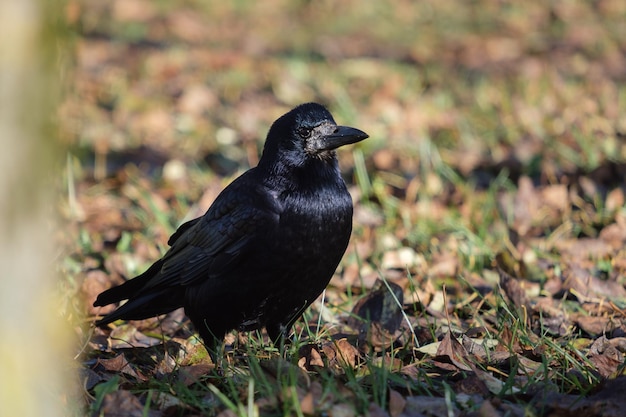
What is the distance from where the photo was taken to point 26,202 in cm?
227

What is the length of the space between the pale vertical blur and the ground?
355 mm

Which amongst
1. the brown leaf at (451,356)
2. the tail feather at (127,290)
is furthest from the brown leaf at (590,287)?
the tail feather at (127,290)

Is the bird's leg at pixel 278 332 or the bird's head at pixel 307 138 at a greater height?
the bird's head at pixel 307 138

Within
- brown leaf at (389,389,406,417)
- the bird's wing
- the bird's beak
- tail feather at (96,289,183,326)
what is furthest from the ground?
the bird's beak

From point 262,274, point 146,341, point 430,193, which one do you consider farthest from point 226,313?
point 430,193

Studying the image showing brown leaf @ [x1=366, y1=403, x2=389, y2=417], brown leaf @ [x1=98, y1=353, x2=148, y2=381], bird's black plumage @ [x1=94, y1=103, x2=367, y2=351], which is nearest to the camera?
brown leaf @ [x1=366, y1=403, x2=389, y2=417]

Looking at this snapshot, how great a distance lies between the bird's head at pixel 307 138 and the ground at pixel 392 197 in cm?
67

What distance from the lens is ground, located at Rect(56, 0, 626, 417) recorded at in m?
3.02

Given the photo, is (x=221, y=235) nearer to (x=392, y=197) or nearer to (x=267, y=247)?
(x=267, y=247)

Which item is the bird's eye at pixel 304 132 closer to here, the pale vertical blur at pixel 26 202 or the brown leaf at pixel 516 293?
the brown leaf at pixel 516 293

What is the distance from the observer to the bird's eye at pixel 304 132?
12.5ft

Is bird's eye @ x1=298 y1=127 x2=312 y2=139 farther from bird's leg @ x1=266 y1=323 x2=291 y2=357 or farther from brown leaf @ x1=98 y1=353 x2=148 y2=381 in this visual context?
brown leaf @ x1=98 y1=353 x2=148 y2=381

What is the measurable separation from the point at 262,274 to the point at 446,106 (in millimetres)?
4996

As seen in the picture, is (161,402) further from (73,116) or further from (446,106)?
(446,106)
